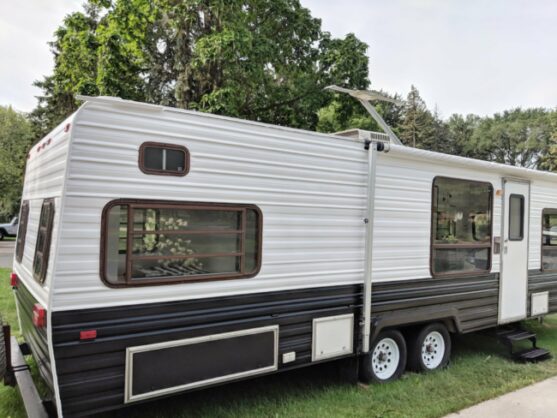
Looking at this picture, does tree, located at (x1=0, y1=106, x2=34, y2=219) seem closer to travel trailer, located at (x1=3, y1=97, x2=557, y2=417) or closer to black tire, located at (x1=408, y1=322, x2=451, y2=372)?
travel trailer, located at (x1=3, y1=97, x2=557, y2=417)

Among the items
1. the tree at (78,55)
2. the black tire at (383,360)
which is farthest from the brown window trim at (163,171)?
the tree at (78,55)

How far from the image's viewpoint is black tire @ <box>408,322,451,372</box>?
16.0 ft

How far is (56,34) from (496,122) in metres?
53.8

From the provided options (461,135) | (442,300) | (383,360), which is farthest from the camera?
(461,135)

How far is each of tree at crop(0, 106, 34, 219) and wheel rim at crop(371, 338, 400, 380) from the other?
86.0 ft

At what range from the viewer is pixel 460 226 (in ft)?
17.4

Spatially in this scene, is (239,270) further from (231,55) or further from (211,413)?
(231,55)

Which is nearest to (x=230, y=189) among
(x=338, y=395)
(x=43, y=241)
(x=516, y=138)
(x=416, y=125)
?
(x=43, y=241)

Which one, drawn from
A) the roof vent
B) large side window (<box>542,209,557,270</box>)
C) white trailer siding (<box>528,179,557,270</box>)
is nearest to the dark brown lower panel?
the roof vent

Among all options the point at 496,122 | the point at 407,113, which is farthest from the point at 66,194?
the point at 496,122

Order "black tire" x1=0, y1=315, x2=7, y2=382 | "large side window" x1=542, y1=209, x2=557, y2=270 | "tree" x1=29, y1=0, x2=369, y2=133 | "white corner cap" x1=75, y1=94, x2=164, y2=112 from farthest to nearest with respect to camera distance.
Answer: "tree" x1=29, y1=0, x2=369, y2=133, "large side window" x1=542, y1=209, x2=557, y2=270, "black tire" x1=0, y1=315, x2=7, y2=382, "white corner cap" x1=75, y1=94, x2=164, y2=112

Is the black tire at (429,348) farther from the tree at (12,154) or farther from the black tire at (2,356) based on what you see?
the tree at (12,154)

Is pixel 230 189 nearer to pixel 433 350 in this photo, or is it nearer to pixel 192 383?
pixel 192 383

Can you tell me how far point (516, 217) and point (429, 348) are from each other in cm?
228
